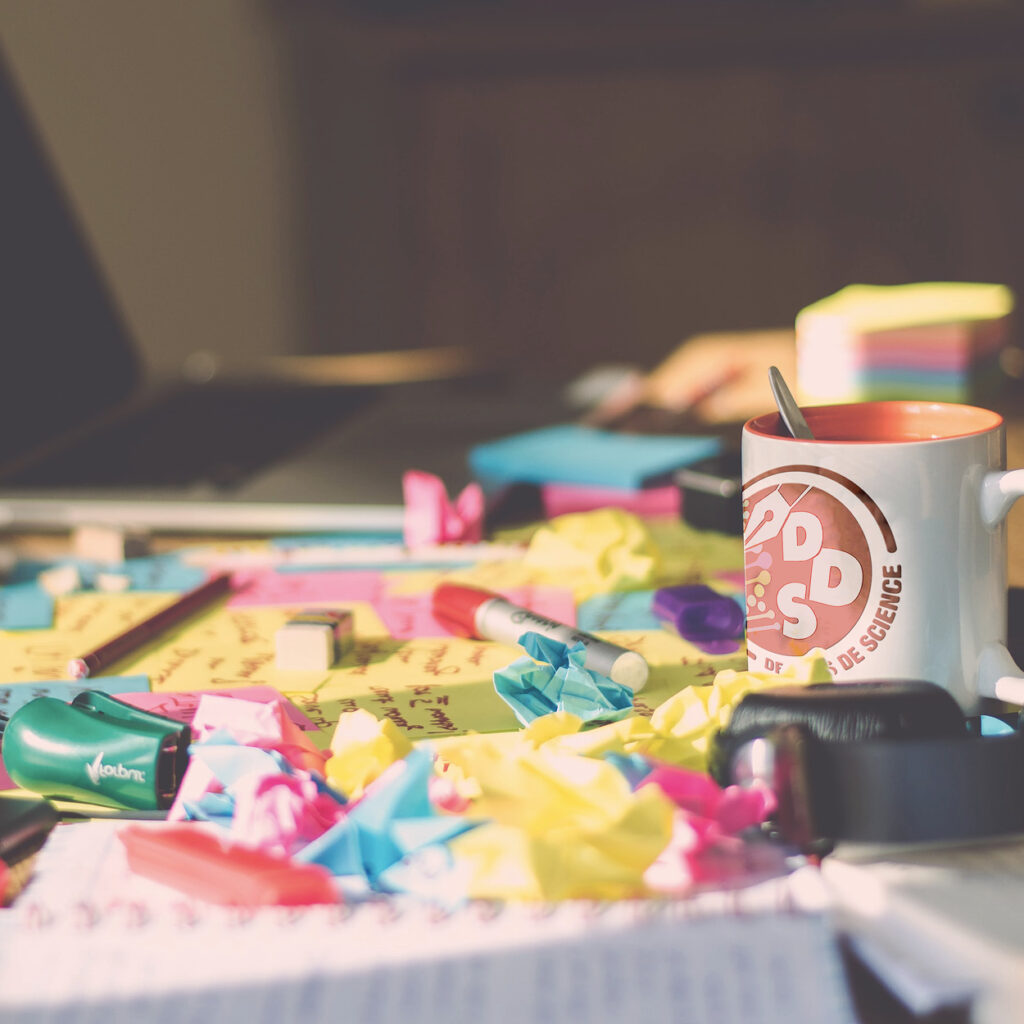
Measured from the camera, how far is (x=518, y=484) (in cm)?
79

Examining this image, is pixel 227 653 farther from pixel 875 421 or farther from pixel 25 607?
pixel 875 421

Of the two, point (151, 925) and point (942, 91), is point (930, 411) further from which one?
point (942, 91)

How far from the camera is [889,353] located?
2.36 ft

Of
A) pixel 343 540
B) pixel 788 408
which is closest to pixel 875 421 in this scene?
pixel 788 408

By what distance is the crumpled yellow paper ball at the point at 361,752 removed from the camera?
0.39 metres

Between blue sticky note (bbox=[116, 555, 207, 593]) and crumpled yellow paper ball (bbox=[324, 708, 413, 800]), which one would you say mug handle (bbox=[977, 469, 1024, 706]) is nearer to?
crumpled yellow paper ball (bbox=[324, 708, 413, 800])

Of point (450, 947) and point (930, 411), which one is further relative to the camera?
point (930, 411)

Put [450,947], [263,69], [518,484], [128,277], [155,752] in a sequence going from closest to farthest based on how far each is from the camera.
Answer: [450,947] < [155,752] < [518,484] < [128,277] < [263,69]

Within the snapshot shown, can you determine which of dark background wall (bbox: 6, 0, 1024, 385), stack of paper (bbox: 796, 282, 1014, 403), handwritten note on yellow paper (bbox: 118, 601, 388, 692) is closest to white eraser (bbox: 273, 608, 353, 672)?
handwritten note on yellow paper (bbox: 118, 601, 388, 692)

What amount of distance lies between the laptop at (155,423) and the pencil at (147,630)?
12 centimetres

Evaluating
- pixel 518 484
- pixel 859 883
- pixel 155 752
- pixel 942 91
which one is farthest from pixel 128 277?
pixel 859 883

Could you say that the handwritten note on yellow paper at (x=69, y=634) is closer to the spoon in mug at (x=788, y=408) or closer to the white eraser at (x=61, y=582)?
the white eraser at (x=61, y=582)

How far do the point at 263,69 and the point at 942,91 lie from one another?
1.43 metres

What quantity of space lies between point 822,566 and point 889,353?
34 cm
